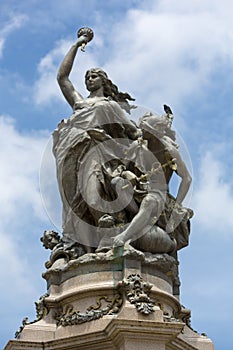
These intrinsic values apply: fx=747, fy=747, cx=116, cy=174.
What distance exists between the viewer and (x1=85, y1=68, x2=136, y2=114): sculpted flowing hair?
15.6 metres

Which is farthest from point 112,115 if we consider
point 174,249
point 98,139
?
point 174,249

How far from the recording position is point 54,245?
14.6 meters

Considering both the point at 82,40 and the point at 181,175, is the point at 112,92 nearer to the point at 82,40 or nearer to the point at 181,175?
the point at 82,40

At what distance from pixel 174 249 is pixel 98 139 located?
101 inches

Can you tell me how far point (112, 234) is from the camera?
13625 millimetres

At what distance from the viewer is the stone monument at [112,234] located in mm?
12414

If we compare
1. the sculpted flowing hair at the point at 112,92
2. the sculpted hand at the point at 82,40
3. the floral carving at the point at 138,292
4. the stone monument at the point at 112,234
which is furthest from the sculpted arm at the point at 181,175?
the sculpted hand at the point at 82,40

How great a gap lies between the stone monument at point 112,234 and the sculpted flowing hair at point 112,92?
2 cm

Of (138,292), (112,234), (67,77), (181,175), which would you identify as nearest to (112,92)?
(67,77)

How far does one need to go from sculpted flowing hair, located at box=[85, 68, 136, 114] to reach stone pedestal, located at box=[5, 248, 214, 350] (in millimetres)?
3558

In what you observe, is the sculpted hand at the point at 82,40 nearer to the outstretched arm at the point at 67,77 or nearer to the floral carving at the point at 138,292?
the outstretched arm at the point at 67,77

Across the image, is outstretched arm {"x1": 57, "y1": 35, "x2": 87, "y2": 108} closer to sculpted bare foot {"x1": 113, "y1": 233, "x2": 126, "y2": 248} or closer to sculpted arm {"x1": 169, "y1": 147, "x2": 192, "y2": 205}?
sculpted arm {"x1": 169, "y1": 147, "x2": 192, "y2": 205}

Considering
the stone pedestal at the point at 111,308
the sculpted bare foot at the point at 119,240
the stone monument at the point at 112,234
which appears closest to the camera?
the stone pedestal at the point at 111,308

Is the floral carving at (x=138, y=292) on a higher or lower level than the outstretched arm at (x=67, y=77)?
lower
